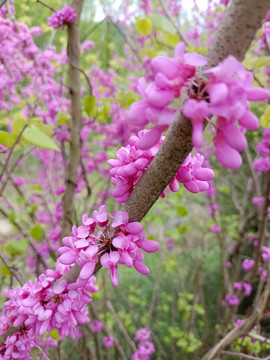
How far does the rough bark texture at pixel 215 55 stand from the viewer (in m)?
0.42

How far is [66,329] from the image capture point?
0.74 meters

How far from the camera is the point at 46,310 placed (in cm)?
71

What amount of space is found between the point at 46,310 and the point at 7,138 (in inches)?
24.6

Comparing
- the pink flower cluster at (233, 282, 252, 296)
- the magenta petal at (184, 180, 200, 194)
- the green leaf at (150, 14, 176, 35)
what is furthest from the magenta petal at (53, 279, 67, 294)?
the pink flower cluster at (233, 282, 252, 296)

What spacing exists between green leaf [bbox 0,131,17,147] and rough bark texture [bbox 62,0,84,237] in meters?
0.49

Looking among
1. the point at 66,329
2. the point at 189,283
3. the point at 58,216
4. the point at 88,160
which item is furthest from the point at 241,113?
the point at 189,283

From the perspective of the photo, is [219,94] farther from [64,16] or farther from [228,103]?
[64,16]

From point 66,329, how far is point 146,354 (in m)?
1.89

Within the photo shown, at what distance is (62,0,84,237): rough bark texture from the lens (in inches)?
57.3

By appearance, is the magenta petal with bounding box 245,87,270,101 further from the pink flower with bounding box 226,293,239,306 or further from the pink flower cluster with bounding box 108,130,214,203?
the pink flower with bounding box 226,293,239,306

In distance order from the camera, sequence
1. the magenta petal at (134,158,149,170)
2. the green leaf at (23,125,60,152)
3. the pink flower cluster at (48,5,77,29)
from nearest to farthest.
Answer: the magenta petal at (134,158,149,170)
the green leaf at (23,125,60,152)
the pink flower cluster at (48,5,77,29)

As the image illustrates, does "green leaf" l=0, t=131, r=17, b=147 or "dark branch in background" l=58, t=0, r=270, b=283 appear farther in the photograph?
"green leaf" l=0, t=131, r=17, b=147

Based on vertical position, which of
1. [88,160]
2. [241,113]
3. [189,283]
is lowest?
[189,283]

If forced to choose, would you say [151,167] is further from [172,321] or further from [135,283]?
[135,283]
